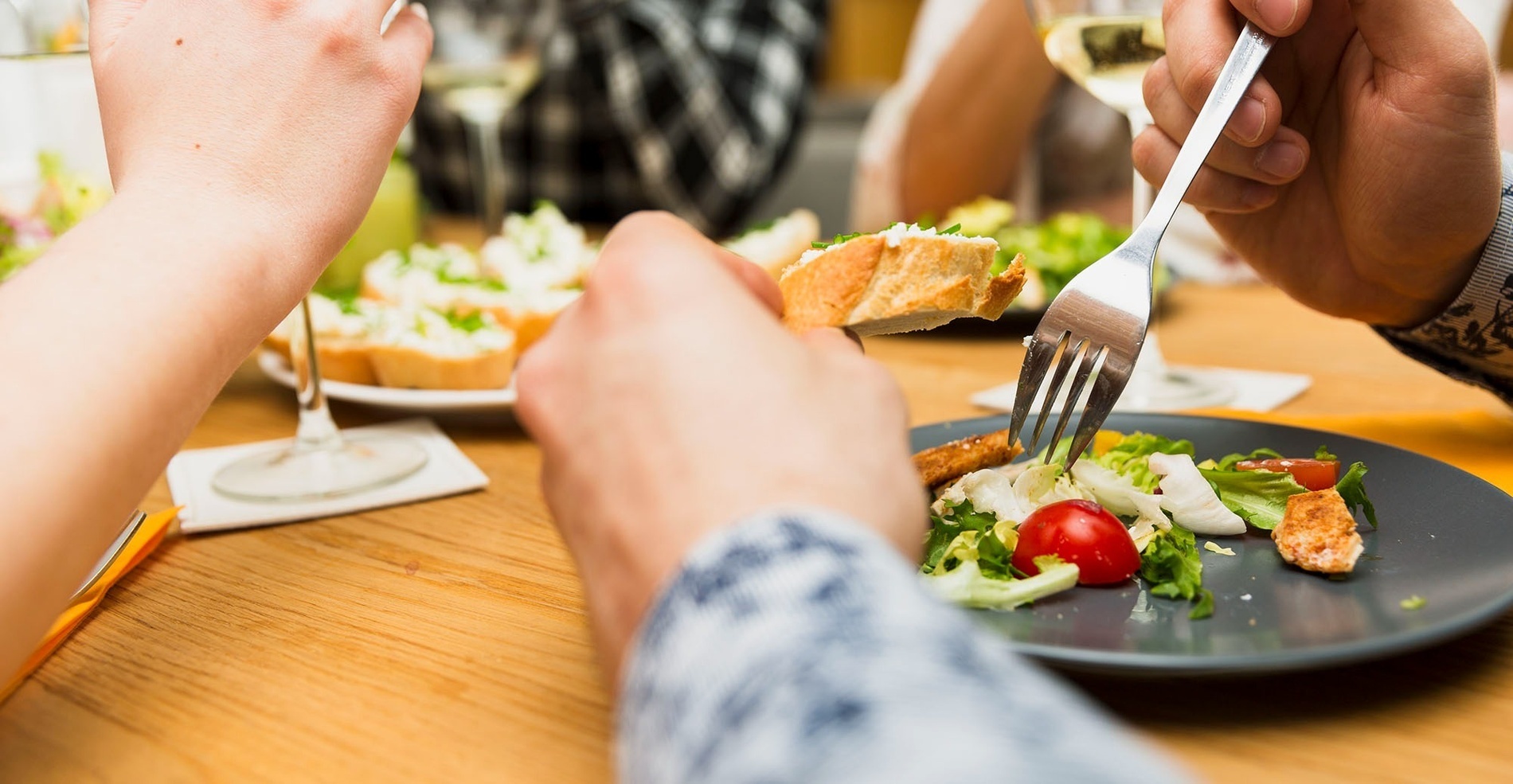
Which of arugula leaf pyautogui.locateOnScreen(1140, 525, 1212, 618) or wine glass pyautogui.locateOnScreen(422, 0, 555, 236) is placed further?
wine glass pyautogui.locateOnScreen(422, 0, 555, 236)

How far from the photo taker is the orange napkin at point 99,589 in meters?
0.78

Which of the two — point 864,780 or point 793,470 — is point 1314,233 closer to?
point 793,470

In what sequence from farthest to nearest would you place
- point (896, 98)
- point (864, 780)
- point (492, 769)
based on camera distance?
point (896, 98)
point (492, 769)
point (864, 780)

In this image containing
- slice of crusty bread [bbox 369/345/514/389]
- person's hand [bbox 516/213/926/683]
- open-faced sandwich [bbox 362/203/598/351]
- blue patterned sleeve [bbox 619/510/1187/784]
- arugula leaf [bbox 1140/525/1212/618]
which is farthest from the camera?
open-faced sandwich [bbox 362/203/598/351]

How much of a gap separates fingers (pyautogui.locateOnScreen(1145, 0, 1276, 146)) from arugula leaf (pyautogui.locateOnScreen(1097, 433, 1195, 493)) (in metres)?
0.27

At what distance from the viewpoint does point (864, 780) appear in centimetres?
37

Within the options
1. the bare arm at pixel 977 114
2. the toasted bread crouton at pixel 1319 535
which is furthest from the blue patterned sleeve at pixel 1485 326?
the bare arm at pixel 977 114

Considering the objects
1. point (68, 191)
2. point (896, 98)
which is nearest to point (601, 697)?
point (68, 191)

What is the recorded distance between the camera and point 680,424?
53cm

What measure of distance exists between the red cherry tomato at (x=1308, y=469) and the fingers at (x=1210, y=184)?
0.32 metres

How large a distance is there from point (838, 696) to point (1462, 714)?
0.43 metres

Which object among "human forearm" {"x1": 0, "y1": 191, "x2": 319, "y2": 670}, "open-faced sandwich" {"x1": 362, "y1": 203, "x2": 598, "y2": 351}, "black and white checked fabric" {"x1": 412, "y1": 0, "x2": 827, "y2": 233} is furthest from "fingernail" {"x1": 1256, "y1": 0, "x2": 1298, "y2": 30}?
"black and white checked fabric" {"x1": 412, "y1": 0, "x2": 827, "y2": 233}

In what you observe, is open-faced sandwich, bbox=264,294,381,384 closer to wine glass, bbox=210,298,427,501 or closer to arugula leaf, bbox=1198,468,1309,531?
wine glass, bbox=210,298,427,501

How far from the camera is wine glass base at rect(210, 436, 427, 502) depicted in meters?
1.13
